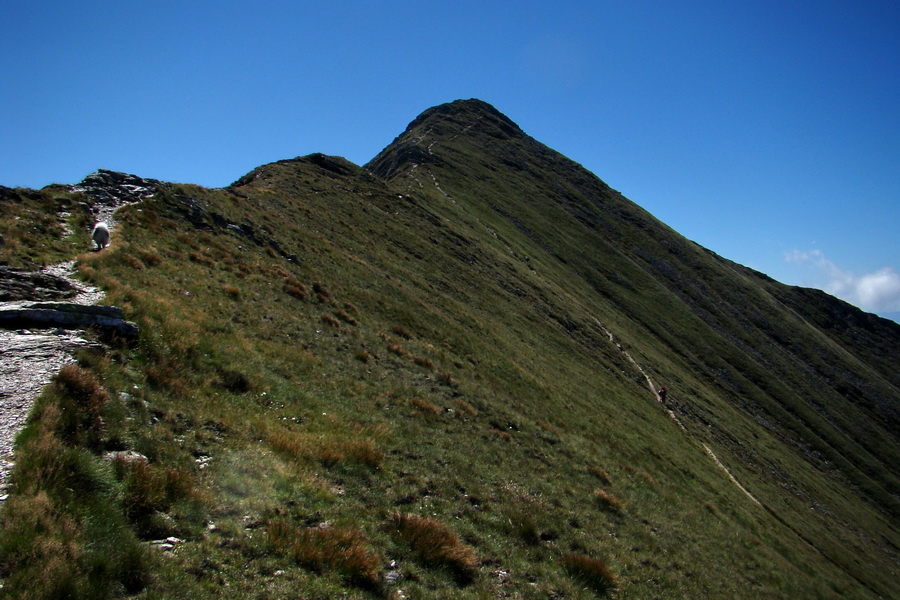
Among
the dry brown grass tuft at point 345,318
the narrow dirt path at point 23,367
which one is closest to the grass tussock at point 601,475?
the dry brown grass tuft at point 345,318

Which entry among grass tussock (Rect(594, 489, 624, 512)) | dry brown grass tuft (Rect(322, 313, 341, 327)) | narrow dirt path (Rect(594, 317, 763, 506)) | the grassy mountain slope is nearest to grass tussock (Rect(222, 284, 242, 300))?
the grassy mountain slope

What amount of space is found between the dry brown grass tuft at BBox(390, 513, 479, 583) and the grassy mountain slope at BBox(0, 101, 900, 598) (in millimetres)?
47

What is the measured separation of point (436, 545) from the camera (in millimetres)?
9875

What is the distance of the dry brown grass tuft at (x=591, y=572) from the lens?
11.9m

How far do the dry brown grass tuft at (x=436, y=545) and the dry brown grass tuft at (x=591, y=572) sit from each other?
3.34m

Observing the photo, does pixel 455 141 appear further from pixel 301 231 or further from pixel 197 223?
pixel 197 223

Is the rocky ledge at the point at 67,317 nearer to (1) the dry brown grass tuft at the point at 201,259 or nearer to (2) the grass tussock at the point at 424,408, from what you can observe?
(2) the grass tussock at the point at 424,408

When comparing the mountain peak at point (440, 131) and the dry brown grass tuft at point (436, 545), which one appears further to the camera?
the mountain peak at point (440, 131)

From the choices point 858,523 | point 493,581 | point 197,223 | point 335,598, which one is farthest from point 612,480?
point 858,523

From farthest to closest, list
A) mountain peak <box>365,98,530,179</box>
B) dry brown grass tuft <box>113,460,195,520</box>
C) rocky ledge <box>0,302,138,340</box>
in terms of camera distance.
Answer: mountain peak <box>365,98,530,179</box> → rocky ledge <box>0,302,138,340</box> → dry brown grass tuft <box>113,460,195,520</box>

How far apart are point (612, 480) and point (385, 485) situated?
45.9 feet

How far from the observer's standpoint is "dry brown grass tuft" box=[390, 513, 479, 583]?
9664 millimetres

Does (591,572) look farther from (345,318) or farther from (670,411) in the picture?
(670,411)

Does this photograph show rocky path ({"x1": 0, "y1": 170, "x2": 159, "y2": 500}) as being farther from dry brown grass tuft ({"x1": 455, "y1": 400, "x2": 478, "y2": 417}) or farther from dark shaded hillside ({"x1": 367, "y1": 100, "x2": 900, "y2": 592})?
dark shaded hillside ({"x1": 367, "y1": 100, "x2": 900, "y2": 592})
